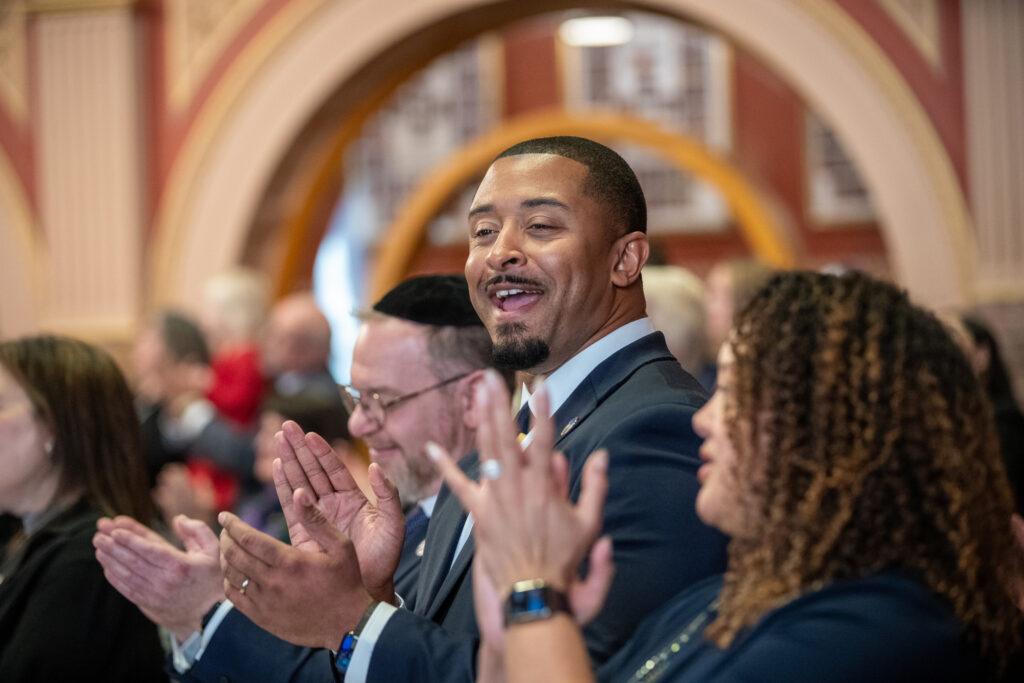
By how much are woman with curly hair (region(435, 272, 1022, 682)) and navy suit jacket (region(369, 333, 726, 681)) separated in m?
0.15

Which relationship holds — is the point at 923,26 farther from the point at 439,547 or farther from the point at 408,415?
the point at 439,547

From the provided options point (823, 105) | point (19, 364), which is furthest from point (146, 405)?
point (823, 105)

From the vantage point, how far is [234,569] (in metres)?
1.81

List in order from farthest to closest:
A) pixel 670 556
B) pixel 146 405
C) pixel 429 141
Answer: pixel 429 141
pixel 146 405
pixel 670 556

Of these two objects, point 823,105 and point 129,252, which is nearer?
point 823,105

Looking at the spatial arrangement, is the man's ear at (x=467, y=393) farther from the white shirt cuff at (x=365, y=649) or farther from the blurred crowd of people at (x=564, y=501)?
the white shirt cuff at (x=365, y=649)

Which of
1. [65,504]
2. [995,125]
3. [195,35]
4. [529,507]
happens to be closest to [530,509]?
[529,507]

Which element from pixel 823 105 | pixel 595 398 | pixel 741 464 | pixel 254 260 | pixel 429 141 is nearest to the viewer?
pixel 741 464

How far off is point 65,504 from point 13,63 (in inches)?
180

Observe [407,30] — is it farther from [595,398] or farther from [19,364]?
[595,398]

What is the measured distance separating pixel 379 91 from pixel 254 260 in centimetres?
97

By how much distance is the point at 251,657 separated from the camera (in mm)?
1907

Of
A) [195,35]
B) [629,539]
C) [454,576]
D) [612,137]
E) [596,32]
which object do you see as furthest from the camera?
[596,32]

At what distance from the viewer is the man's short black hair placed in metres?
2.07
